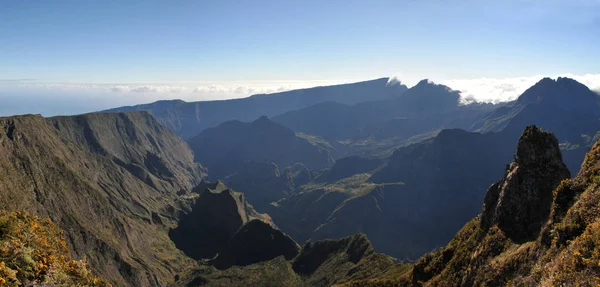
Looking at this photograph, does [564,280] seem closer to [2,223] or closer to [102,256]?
[2,223]

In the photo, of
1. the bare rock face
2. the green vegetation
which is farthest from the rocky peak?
the green vegetation

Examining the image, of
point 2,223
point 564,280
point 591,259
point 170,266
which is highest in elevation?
point 2,223

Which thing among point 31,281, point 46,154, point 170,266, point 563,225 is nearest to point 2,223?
point 31,281

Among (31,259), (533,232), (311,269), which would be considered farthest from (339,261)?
(31,259)

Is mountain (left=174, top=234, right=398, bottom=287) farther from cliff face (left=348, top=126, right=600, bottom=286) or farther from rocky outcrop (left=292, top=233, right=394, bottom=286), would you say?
cliff face (left=348, top=126, right=600, bottom=286)

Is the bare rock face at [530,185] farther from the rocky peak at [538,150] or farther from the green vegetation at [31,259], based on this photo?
the green vegetation at [31,259]

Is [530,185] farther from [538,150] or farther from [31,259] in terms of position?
[31,259]

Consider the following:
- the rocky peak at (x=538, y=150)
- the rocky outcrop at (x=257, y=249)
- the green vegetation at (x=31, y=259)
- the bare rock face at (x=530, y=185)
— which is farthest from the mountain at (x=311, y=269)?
the green vegetation at (x=31, y=259)

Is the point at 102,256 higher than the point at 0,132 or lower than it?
lower
